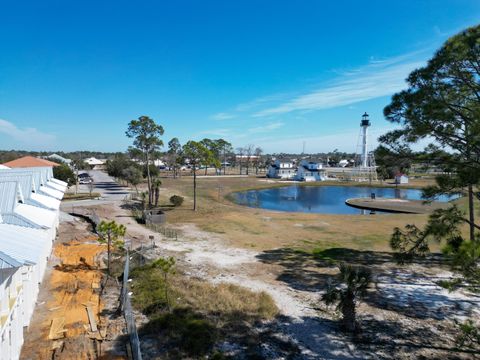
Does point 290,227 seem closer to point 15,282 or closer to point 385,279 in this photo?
point 385,279

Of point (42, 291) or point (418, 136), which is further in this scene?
point (42, 291)

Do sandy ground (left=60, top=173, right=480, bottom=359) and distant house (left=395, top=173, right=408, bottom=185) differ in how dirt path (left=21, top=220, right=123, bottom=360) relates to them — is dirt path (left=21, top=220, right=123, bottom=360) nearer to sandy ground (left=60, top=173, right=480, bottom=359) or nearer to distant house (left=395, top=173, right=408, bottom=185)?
sandy ground (left=60, top=173, right=480, bottom=359)

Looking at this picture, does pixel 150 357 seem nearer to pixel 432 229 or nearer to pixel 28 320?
pixel 28 320

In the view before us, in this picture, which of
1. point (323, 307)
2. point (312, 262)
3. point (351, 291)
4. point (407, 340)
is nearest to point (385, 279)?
point (312, 262)

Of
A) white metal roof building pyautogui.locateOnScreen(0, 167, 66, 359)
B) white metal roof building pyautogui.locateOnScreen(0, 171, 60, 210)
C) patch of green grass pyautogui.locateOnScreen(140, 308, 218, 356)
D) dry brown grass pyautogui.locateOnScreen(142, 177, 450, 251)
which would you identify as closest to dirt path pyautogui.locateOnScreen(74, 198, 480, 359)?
patch of green grass pyautogui.locateOnScreen(140, 308, 218, 356)

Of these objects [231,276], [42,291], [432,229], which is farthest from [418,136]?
[42,291]
